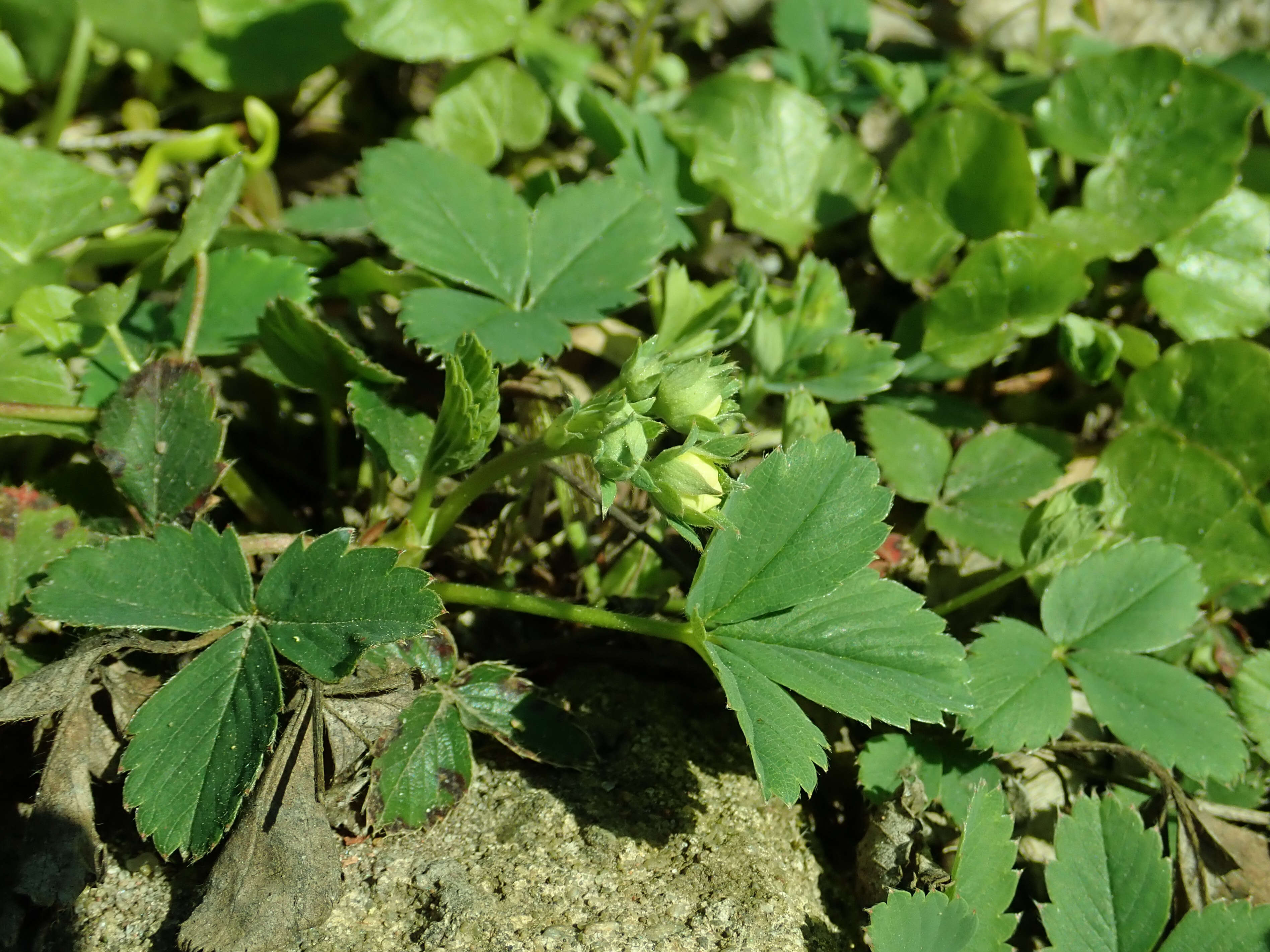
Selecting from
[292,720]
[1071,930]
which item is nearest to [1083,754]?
[1071,930]

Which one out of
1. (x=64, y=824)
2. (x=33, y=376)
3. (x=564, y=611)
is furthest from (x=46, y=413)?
(x=564, y=611)

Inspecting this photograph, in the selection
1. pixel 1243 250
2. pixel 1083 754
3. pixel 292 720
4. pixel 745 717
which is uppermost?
pixel 1243 250

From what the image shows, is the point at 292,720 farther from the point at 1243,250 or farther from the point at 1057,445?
the point at 1243,250

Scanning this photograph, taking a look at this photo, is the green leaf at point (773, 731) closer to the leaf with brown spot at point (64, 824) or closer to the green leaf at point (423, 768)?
the green leaf at point (423, 768)

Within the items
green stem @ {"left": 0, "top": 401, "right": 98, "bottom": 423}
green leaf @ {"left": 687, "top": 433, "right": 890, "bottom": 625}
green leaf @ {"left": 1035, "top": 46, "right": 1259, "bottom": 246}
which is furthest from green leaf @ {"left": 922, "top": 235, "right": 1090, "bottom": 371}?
green stem @ {"left": 0, "top": 401, "right": 98, "bottom": 423}

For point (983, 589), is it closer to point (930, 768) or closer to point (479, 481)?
point (930, 768)

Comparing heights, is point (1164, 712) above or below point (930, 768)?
A: above
